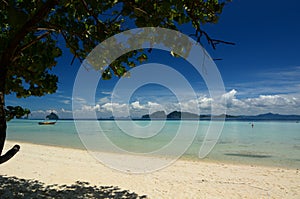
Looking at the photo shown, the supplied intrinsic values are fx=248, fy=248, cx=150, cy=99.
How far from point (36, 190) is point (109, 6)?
18.8 ft

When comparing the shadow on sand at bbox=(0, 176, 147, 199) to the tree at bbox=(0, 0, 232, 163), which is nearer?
the tree at bbox=(0, 0, 232, 163)

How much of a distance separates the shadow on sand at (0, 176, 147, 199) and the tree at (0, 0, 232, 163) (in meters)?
2.75

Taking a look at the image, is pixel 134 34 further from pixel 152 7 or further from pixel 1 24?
pixel 1 24

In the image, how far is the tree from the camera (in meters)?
4.48

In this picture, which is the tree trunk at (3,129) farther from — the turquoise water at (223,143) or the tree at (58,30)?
the turquoise water at (223,143)

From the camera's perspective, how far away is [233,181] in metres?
10.2

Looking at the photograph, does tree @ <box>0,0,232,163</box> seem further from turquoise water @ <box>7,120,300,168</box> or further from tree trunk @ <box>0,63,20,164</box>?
turquoise water @ <box>7,120,300,168</box>

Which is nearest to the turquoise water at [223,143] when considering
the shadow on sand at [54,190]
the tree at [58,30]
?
the shadow on sand at [54,190]

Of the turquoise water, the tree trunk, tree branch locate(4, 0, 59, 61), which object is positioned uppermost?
tree branch locate(4, 0, 59, 61)

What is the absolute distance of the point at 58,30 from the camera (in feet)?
17.6

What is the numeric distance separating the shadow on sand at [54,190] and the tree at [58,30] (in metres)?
2.75

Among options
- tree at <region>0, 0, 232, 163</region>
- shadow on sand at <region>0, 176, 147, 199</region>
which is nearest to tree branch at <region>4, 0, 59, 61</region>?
tree at <region>0, 0, 232, 163</region>

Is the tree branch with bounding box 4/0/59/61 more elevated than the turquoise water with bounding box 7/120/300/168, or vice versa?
the tree branch with bounding box 4/0/59/61

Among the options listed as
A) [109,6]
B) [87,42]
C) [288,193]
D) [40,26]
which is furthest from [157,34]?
[288,193]
